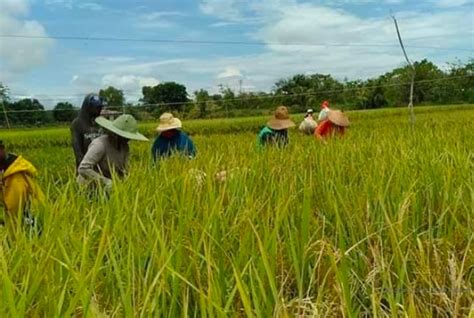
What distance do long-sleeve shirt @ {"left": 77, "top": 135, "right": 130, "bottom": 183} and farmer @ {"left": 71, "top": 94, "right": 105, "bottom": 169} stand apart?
25.4 inches

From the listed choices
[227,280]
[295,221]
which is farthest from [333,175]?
[227,280]

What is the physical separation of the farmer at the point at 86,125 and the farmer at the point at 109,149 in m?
0.59

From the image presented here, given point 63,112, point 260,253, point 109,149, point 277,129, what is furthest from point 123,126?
point 63,112

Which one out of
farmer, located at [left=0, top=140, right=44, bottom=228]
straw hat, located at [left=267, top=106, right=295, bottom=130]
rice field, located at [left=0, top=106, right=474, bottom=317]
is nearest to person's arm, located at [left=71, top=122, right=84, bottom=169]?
farmer, located at [left=0, top=140, right=44, bottom=228]

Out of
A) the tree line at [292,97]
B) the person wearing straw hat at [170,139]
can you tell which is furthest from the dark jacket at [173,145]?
the tree line at [292,97]

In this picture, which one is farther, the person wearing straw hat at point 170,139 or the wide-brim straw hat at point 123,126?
the person wearing straw hat at point 170,139

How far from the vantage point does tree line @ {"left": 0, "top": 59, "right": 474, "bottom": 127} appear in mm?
21797

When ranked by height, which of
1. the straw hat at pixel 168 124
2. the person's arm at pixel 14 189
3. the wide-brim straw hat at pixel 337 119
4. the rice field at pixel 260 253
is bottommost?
the person's arm at pixel 14 189

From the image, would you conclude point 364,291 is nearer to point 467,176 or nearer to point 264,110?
point 467,176

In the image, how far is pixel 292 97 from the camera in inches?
1106

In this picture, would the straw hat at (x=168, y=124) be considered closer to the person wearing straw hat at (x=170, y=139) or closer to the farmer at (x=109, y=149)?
the person wearing straw hat at (x=170, y=139)

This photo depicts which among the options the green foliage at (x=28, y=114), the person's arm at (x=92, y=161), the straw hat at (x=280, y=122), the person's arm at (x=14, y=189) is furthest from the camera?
the green foliage at (x=28, y=114)

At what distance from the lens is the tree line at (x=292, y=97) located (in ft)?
71.5

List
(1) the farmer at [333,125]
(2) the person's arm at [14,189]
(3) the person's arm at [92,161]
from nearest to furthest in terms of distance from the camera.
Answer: (2) the person's arm at [14,189]
(3) the person's arm at [92,161]
(1) the farmer at [333,125]
